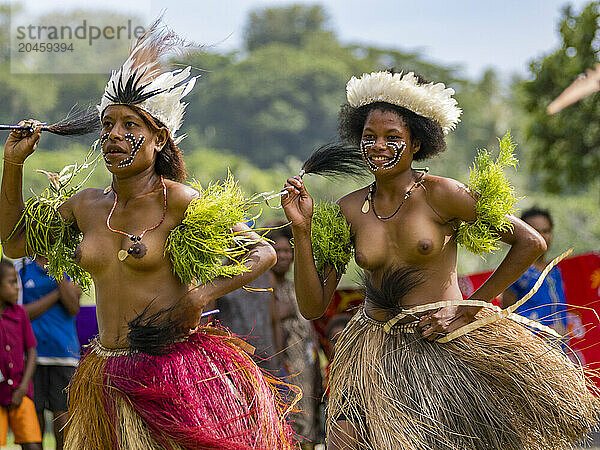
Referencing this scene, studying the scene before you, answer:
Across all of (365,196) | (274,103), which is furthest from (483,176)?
(274,103)

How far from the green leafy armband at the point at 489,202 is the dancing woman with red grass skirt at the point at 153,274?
3.02 feet

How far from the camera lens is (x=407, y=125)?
3979mm

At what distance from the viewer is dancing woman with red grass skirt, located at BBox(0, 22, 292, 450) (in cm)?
350

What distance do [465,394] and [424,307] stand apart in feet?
1.34

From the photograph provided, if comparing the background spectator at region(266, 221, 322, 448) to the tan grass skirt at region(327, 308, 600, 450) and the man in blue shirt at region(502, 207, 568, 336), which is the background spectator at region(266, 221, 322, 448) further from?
the tan grass skirt at region(327, 308, 600, 450)

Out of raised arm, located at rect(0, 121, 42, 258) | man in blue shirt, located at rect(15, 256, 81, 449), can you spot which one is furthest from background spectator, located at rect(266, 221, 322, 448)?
raised arm, located at rect(0, 121, 42, 258)

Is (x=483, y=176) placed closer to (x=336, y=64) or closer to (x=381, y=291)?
(x=381, y=291)

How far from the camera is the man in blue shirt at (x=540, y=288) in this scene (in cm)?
583

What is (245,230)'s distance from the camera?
374cm

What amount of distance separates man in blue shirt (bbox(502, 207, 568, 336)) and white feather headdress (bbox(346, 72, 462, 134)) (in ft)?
6.84

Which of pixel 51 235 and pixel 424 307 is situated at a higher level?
pixel 51 235

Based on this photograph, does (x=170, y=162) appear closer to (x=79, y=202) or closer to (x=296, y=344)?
(x=79, y=202)

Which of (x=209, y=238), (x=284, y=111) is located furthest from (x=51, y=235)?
(x=284, y=111)

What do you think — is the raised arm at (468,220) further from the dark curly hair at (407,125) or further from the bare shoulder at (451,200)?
the dark curly hair at (407,125)
